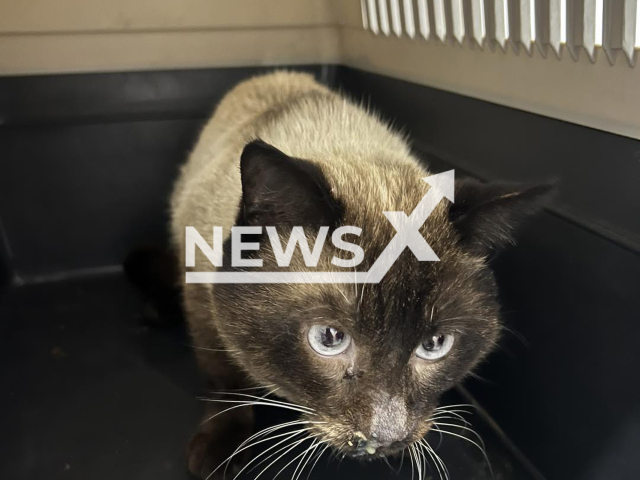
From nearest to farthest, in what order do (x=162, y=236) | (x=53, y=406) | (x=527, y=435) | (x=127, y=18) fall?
1. (x=527, y=435)
2. (x=53, y=406)
3. (x=127, y=18)
4. (x=162, y=236)

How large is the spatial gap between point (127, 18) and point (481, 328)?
1417 millimetres

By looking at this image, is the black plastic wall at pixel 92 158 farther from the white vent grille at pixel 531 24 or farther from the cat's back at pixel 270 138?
the white vent grille at pixel 531 24

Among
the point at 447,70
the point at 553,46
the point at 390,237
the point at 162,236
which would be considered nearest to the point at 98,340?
the point at 162,236

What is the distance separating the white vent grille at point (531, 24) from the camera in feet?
2.82

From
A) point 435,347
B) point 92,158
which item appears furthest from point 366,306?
point 92,158

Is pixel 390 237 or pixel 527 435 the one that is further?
pixel 527 435

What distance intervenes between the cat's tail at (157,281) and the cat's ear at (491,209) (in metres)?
0.90

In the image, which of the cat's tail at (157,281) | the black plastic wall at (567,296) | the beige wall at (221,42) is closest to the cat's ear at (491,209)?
the black plastic wall at (567,296)

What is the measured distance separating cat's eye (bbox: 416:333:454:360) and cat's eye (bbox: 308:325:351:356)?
0.43ft

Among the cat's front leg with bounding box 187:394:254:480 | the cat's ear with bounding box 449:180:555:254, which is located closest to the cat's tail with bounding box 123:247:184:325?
the cat's front leg with bounding box 187:394:254:480

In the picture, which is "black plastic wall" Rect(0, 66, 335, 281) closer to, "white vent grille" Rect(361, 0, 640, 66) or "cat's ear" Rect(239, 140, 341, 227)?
"white vent grille" Rect(361, 0, 640, 66)

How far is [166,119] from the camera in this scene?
6.02ft

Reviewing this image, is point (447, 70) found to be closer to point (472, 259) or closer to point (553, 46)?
point (553, 46)

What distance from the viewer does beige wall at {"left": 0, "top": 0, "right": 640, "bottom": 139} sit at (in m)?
1.37
